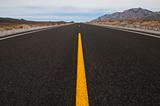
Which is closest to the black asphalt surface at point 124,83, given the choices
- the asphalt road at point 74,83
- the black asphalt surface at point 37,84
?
the asphalt road at point 74,83

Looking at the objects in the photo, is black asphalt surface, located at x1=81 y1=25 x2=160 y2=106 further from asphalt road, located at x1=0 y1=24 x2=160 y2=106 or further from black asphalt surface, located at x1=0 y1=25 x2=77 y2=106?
black asphalt surface, located at x1=0 y1=25 x2=77 y2=106

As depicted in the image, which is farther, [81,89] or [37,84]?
[37,84]

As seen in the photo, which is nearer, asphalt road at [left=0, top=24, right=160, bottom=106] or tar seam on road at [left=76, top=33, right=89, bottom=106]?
tar seam on road at [left=76, top=33, right=89, bottom=106]

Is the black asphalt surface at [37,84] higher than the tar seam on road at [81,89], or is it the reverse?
the tar seam on road at [81,89]

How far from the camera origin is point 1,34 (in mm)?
14984

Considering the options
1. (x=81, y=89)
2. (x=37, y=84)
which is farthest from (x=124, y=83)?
(x=37, y=84)

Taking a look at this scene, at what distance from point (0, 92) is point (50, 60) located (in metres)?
2.54

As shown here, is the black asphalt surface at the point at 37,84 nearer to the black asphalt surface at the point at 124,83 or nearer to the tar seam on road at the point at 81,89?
the tar seam on road at the point at 81,89

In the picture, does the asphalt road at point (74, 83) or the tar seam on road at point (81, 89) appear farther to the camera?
the asphalt road at point (74, 83)

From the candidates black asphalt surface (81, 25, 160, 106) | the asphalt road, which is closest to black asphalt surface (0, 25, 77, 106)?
the asphalt road

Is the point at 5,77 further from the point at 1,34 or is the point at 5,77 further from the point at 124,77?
the point at 1,34

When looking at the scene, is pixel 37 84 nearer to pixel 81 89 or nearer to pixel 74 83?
pixel 74 83

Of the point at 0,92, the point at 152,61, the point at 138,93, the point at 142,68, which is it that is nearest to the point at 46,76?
the point at 0,92

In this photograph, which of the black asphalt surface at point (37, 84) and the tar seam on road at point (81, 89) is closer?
the tar seam on road at point (81, 89)
